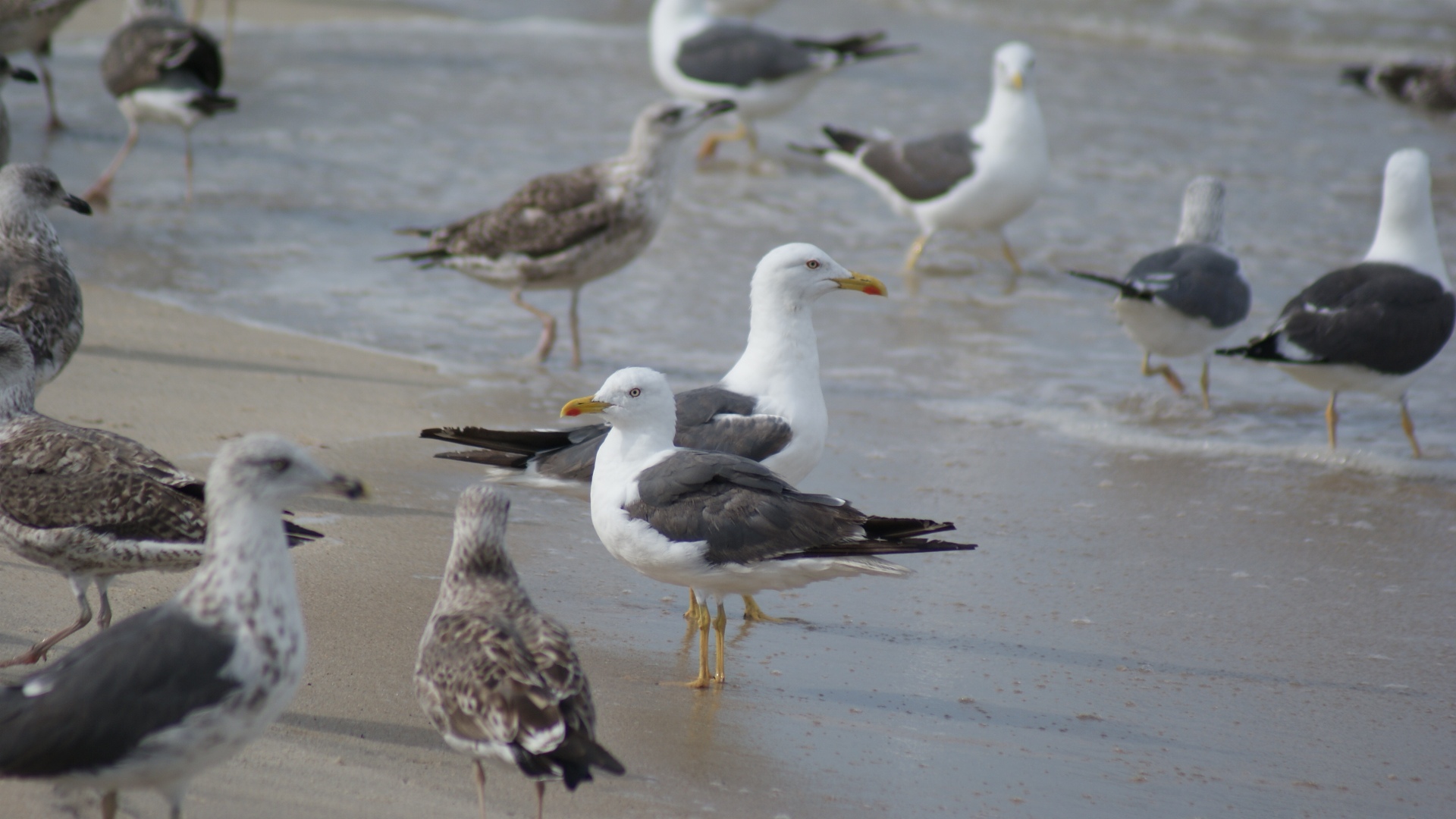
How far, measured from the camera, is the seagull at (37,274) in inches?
217

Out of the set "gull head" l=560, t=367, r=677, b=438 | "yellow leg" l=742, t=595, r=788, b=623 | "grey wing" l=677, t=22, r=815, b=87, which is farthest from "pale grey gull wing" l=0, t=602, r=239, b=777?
"grey wing" l=677, t=22, r=815, b=87

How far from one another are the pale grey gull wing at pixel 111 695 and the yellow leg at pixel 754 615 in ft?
7.58

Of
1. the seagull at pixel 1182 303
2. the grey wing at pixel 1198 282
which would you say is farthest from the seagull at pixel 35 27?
the grey wing at pixel 1198 282

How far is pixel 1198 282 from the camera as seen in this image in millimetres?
7598

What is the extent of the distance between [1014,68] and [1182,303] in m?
3.66

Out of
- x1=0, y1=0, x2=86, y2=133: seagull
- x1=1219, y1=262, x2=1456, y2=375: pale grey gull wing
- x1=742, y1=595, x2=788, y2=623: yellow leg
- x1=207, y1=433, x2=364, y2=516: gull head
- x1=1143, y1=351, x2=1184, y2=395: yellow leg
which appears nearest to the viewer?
x1=207, y1=433, x2=364, y2=516: gull head

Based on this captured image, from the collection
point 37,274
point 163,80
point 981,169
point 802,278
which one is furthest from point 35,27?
point 802,278

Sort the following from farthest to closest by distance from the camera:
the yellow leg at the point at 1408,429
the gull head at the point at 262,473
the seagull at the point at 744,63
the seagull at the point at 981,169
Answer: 1. the seagull at the point at 744,63
2. the seagull at the point at 981,169
3. the yellow leg at the point at 1408,429
4. the gull head at the point at 262,473

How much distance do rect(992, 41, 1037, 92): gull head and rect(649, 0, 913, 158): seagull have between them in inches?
109

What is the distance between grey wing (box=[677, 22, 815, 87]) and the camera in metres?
13.3

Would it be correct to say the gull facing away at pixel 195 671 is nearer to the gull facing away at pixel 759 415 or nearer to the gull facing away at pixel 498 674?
the gull facing away at pixel 498 674

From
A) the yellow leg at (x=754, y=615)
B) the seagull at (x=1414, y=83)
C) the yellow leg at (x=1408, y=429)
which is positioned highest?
the seagull at (x=1414, y=83)

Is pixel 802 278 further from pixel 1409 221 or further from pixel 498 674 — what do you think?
pixel 1409 221

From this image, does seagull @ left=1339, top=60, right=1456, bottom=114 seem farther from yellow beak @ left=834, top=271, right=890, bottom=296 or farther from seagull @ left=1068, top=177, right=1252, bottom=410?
yellow beak @ left=834, top=271, right=890, bottom=296
